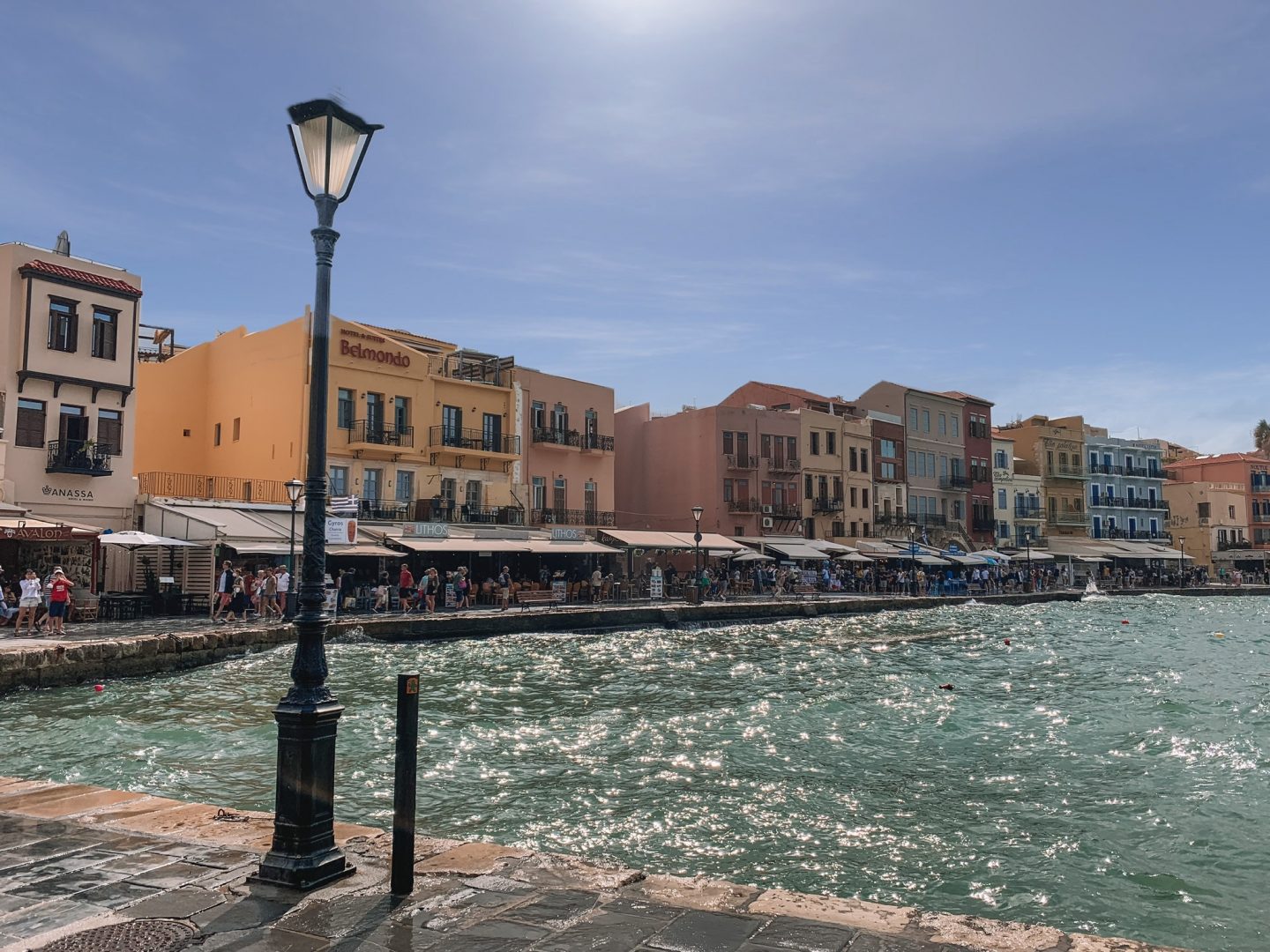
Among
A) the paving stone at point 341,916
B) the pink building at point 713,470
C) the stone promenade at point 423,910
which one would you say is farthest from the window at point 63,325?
the paving stone at point 341,916

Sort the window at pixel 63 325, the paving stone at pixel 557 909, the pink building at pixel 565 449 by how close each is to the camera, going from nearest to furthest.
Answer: the paving stone at pixel 557 909 → the window at pixel 63 325 → the pink building at pixel 565 449

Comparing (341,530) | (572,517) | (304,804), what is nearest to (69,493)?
(341,530)

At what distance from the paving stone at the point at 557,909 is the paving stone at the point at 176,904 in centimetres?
148

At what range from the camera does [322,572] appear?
554cm

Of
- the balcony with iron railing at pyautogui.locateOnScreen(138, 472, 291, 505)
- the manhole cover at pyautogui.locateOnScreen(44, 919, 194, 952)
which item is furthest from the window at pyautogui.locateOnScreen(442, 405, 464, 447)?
the manhole cover at pyautogui.locateOnScreen(44, 919, 194, 952)

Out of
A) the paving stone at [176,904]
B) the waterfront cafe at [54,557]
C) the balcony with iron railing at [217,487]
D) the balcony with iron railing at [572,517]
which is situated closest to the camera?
the paving stone at [176,904]

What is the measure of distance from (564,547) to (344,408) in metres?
9.78

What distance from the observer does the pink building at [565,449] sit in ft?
139

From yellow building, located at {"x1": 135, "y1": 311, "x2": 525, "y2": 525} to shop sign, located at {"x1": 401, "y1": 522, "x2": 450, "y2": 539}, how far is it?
193 centimetres

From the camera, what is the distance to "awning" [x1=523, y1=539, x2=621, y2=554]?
1432 inches

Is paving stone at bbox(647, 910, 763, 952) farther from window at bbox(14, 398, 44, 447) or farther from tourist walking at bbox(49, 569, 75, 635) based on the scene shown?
window at bbox(14, 398, 44, 447)

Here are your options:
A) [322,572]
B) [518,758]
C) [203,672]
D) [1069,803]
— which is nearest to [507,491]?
[203,672]

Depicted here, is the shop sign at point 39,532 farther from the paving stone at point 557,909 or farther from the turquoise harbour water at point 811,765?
the paving stone at point 557,909

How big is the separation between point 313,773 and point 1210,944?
5.94 metres
